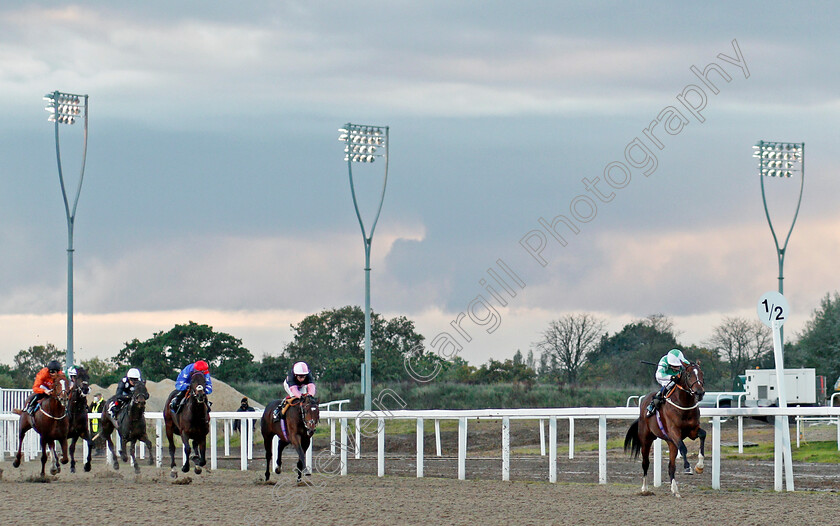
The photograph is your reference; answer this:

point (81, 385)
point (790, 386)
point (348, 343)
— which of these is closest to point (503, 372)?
point (348, 343)

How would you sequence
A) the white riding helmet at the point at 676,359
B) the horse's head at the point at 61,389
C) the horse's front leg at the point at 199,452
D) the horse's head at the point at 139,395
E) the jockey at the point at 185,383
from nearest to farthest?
1. the white riding helmet at the point at 676,359
2. the horse's front leg at the point at 199,452
3. the jockey at the point at 185,383
4. the horse's head at the point at 61,389
5. the horse's head at the point at 139,395

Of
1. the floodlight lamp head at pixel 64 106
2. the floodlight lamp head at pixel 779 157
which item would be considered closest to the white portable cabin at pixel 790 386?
the floodlight lamp head at pixel 779 157

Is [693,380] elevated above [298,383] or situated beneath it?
elevated above

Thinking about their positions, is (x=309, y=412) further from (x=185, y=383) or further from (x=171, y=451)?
(x=171, y=451)

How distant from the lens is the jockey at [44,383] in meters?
18.8

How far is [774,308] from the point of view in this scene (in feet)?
49.2

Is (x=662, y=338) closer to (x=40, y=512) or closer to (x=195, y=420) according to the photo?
(x=195, y=420)

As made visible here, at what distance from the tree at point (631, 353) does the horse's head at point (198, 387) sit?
140 ft

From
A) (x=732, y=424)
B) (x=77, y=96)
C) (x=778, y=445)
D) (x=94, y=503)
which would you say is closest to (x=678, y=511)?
(x=778, y=445)

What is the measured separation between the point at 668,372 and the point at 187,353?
144 feet

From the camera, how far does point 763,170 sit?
36156mm

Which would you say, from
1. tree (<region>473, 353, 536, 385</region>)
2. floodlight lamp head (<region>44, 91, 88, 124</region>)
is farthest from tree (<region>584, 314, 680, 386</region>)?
floodlight lamp head (<region>44, 91, 88, 124</region>)

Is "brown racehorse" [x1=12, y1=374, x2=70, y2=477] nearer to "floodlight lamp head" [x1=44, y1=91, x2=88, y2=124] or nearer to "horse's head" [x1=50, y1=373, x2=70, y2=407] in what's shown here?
"horse's head" [x1=50, y1=373, x2=70, y2=407]

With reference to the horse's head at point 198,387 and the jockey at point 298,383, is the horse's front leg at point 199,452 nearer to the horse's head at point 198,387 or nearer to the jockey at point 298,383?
the horse's head at point 198,387
